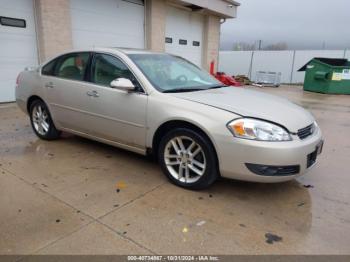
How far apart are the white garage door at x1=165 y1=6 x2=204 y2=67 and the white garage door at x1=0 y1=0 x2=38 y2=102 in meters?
6.49

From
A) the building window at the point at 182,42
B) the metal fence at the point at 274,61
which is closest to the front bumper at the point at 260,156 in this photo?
the building window at the point at 182,42

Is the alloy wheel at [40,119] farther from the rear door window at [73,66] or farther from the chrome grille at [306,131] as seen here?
the chrome grille at [306,131]

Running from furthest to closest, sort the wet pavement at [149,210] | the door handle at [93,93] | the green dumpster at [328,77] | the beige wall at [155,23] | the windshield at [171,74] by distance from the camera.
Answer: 1. the green dumpster at [328,77]
2. the beige wall at [155,23]
3. the door handle at [93,93]
4. the windshield at [171,74]
5. the wet pavement at [149,210]

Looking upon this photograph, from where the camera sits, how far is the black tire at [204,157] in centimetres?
307

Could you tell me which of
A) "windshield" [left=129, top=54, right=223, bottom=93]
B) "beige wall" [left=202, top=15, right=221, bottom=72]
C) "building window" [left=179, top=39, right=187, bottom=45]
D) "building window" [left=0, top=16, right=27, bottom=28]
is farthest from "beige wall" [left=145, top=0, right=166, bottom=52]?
"windshield" [left=129, top=54, right=223, bottom=93]

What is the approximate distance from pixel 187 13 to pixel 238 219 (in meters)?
13.9

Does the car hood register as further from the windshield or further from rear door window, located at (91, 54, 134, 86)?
rear door window, located at (91, 54, 134, 86)

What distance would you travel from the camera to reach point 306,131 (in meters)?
3.17

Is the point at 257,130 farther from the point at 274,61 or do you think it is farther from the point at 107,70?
the point at 274,61

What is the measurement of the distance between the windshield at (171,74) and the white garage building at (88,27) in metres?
5.82

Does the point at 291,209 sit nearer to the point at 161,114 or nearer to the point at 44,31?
the point at 161,114

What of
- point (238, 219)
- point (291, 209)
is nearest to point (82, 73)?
point (238, 219)

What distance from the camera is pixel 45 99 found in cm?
474

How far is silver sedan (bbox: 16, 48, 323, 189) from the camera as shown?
2.90m
